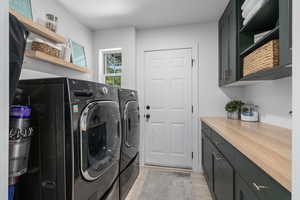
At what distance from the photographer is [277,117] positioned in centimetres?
166

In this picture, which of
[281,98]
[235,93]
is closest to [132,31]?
[235,93]

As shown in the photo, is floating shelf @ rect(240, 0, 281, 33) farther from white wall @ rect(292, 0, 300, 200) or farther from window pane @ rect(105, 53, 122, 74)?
Answer: window pane @ rect(105, 53, 122, 74)

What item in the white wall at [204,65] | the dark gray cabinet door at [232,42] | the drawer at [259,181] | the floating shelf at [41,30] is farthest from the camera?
the white wall at [204,65]

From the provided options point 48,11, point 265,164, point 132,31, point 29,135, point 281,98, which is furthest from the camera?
point 132,31

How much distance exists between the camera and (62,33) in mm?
2186

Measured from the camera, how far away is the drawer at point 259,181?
613 millimetres

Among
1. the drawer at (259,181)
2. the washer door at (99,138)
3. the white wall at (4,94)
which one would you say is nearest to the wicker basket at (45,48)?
the washer door at (99,138)

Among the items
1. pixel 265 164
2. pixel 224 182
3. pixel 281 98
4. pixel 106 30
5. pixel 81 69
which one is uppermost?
pixel 106 30

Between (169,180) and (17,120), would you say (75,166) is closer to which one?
(17,120)

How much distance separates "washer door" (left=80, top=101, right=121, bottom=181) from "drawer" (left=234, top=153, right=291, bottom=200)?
101 cm

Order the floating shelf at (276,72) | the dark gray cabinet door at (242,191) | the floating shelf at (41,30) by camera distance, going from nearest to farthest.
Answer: the dark gray cabinet door at (242,191)
the floating shelf at (276,72)
the floating shelf at (41,30)

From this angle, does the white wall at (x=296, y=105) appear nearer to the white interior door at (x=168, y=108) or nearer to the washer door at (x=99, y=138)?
the washer door at (x=99, y=138)

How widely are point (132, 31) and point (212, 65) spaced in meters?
1.54

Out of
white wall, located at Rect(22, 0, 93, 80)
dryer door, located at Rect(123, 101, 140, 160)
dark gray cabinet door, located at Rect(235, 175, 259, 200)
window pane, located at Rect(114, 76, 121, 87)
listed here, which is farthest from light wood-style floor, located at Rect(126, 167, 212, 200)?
white wall, located at Rect(22, 0, 93, 80)
